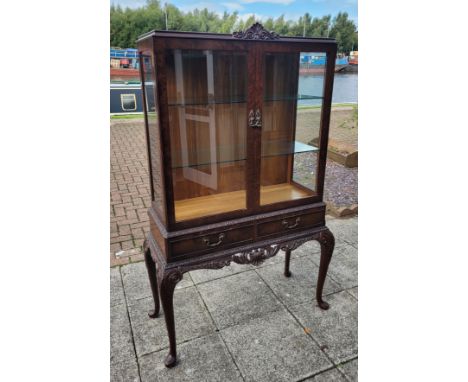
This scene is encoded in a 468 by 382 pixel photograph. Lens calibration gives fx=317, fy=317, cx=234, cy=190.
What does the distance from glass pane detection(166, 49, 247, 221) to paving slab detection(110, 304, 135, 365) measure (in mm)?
1043

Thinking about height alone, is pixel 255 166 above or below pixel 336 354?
above

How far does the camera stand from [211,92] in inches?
→ 77.2

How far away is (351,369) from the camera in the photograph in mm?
2047

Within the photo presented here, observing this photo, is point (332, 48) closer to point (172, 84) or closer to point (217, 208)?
point (172, 84)

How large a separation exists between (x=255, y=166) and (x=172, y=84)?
2.25 feet

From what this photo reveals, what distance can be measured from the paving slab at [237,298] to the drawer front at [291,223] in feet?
2.54

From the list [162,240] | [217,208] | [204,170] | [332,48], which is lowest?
[162,240]

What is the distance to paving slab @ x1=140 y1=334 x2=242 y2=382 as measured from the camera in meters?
1.99

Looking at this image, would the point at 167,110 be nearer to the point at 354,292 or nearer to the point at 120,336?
the point at 120,336

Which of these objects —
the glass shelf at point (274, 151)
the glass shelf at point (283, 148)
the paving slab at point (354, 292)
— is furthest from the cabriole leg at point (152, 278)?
the paving slab at point (354, 292)

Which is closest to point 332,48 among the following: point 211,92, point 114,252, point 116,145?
point 211,92

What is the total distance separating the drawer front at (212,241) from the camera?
1.90 metres

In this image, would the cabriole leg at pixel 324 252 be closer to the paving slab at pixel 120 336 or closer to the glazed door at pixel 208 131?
the glazed door at pixel 208 131

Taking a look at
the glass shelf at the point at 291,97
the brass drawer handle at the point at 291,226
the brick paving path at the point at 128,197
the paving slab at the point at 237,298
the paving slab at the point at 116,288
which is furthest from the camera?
the brick paving path at the point at 128,197
